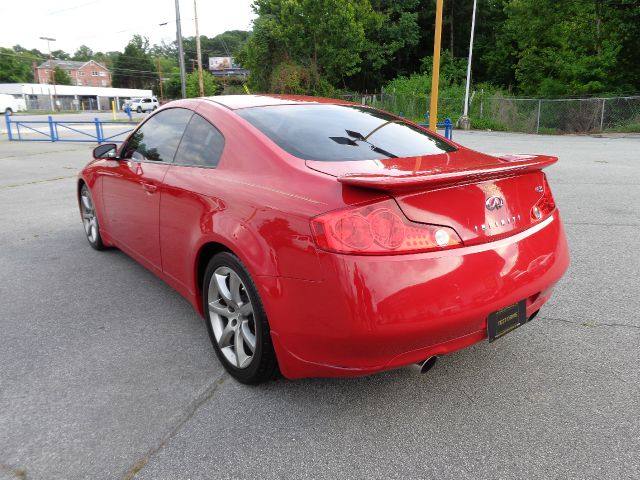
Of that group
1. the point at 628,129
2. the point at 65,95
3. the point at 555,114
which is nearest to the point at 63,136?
the point at 555,114

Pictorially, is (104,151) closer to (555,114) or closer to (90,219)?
(90,219)

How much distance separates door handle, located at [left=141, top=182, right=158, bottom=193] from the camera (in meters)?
3.36

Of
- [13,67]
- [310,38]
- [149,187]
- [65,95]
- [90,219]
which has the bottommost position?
[90,219]

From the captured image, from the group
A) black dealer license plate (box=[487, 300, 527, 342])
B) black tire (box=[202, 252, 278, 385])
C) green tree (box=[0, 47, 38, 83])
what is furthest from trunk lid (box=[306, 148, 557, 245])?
green tree (box=[0, 47, 38, 83])

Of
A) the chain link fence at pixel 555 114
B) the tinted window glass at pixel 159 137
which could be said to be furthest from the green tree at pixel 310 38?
the tinted window glass at pixel 159 137

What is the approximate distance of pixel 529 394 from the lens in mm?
2566

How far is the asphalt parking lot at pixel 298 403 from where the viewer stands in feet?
6.91

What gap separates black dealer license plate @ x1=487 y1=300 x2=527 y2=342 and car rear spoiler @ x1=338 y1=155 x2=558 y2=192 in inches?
24.3

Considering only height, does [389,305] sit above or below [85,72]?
below

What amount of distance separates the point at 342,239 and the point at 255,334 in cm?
79

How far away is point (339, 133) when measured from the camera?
296 centimetres

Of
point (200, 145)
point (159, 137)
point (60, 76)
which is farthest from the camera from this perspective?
point (60, 76)

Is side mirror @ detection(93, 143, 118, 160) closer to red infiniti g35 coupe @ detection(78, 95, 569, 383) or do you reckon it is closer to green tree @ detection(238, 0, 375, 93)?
red infiniti g35 coupe @ detection(78, 95, 569, 383)

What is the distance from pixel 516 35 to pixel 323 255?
4161 centimetres
